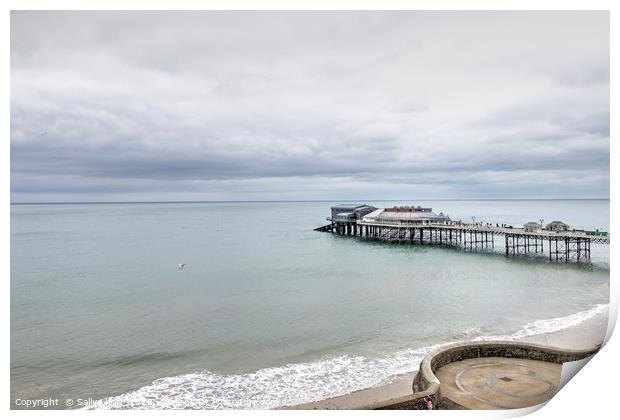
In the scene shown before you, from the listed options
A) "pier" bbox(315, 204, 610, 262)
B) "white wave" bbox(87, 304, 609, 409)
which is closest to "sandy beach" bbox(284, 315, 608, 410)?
"white wave" bbox(87, 304, 609, 409)

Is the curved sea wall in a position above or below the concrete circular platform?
above

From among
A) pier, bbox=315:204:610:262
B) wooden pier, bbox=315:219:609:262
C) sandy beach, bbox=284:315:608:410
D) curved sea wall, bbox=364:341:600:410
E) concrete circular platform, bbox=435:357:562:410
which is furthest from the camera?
pier, bbox=315:204:610:262

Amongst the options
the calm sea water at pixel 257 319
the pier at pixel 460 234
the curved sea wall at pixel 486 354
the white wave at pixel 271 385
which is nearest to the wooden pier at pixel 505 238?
the pier at pixel 460 234

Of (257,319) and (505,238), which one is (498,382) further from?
(505,238)

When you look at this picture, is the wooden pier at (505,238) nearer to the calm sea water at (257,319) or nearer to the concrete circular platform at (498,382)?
the calm sea water at (257,319)

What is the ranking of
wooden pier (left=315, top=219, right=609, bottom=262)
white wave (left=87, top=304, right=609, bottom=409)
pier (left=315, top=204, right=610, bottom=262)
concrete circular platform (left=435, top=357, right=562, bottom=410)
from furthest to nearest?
1. pier (left=315, top=204, right=610, bottom=262)
2. wooden pier (left=315, top=219, right=609, bottom=262)
3. white wave (left=87, top=304, right=609, bottom=409)
4. concrete circular platform (left=435, top=357, right=562, bottom=410)

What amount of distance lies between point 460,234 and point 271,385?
28138 mm

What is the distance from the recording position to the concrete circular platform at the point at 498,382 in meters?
6.41

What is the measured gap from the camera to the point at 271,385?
29.2 ft

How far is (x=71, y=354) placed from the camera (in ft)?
35.1

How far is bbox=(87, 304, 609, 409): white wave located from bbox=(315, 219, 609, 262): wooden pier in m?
18.4

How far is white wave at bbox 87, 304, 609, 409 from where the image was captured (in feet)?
27.1

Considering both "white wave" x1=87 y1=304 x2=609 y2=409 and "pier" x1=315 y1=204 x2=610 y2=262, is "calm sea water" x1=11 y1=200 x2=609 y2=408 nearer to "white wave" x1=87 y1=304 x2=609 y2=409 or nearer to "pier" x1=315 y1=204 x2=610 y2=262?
"white wave" x1=87 y1=304 x2=609 y2=409

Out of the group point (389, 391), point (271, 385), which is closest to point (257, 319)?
point (271, 385)
